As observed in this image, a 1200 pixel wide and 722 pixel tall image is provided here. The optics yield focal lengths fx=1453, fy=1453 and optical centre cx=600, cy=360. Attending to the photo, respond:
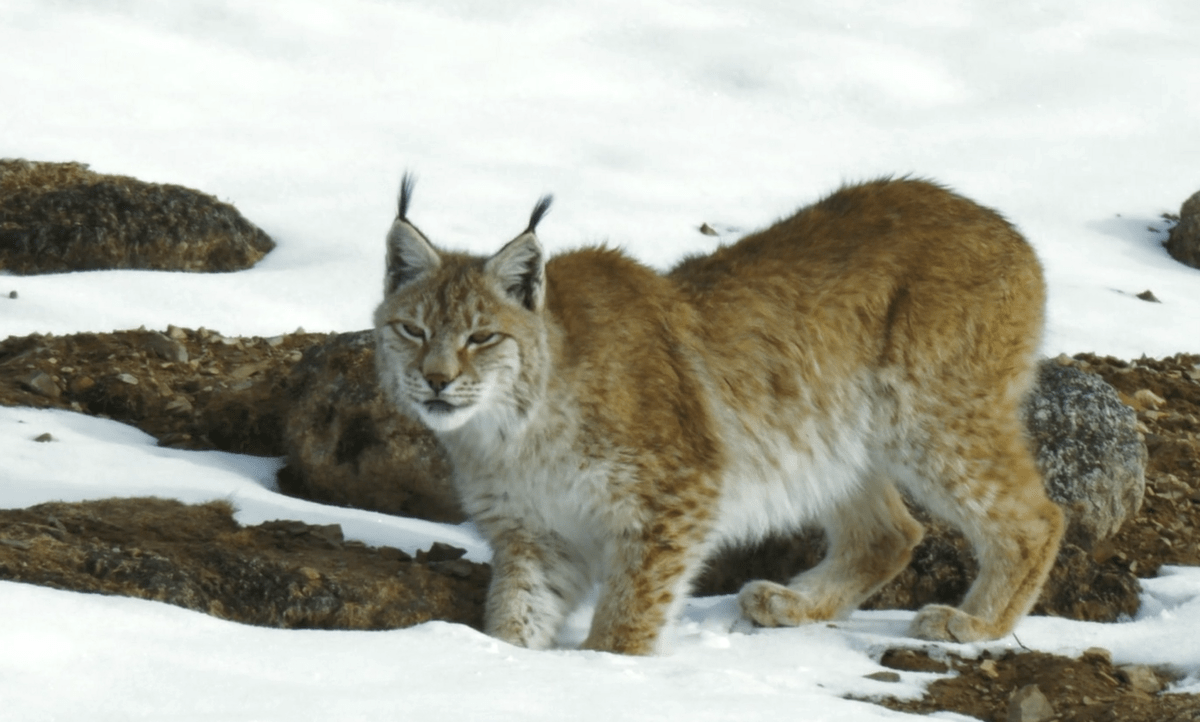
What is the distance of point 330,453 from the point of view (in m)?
7.27

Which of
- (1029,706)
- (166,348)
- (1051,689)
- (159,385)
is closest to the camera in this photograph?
(1029,706)

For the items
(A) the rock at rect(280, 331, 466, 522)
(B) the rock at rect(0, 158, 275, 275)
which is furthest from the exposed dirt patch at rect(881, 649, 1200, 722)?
(B) the rock at rect(0, 158, 275, 275)

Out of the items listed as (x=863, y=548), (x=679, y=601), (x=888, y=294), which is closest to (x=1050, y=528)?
(x=863, y=548)

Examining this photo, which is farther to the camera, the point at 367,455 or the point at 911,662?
the point at 367,455

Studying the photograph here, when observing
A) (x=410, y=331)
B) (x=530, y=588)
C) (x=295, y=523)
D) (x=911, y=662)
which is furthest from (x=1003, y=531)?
(x=295, y=523)

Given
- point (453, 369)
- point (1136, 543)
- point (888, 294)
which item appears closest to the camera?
point (453, 369)

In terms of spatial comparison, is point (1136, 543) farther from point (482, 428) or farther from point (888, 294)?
point (482, 428)

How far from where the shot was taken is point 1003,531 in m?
6.14

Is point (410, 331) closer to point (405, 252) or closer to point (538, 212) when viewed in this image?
point (405, 252)

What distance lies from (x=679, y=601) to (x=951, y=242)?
1.98 m

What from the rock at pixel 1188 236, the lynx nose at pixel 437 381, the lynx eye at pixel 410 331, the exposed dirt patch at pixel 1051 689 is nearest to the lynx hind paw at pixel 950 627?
the exposed dirt patch at pixel 1051 689

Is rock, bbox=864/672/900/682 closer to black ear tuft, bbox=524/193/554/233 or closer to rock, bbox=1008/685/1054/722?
rock, bbox=1008/685/1054/722

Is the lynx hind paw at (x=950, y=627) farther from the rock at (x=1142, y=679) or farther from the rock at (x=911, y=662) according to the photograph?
the rock at (x=1142, y=679)

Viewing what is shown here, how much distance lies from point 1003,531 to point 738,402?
1.27 m
